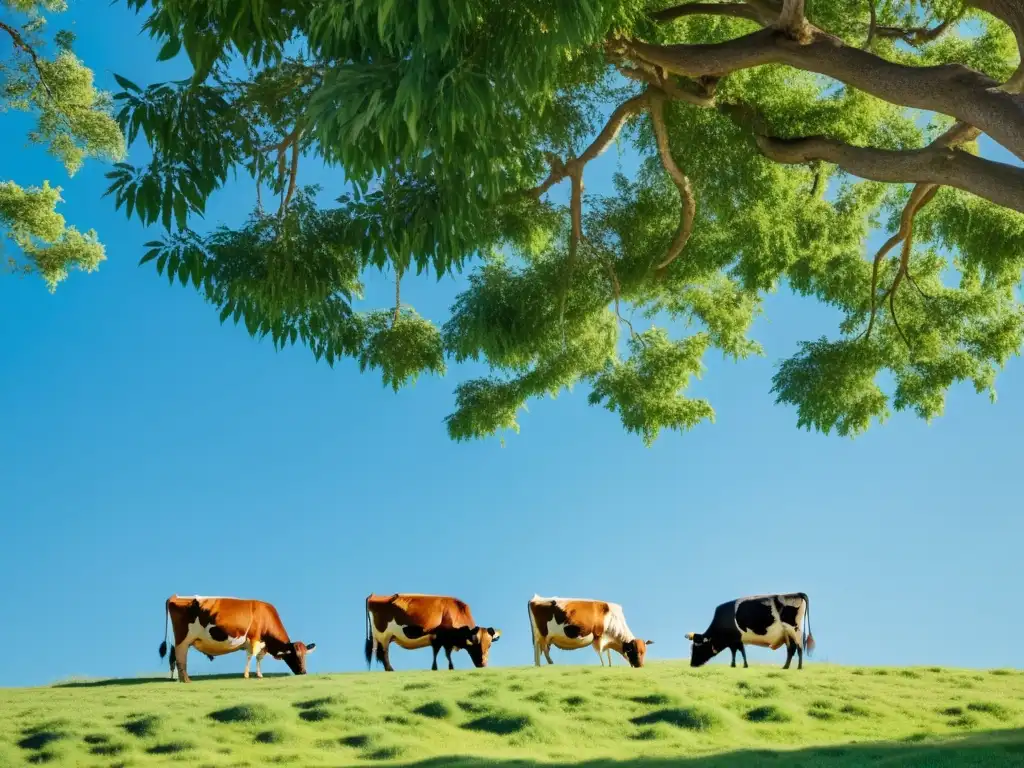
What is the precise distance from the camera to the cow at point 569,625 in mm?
13258

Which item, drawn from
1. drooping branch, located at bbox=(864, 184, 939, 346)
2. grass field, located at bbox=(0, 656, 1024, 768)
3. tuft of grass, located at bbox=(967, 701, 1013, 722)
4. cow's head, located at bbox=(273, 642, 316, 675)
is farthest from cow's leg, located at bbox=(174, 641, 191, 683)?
drooping branch, located at bbox=(864, 184, 939, 346)

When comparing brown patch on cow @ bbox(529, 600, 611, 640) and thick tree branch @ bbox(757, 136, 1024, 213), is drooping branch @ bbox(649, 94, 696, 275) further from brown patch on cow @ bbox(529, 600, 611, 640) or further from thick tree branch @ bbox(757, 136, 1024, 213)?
brown patch on cow @ bbox(529, 600, 611, 640)

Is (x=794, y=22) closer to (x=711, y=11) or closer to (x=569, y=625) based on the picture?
(x=711, y=11)

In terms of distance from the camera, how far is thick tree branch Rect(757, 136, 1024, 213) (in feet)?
26.8

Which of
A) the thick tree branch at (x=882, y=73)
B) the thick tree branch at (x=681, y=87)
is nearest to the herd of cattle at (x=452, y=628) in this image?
the thick tree branch at (x=681, y=87)

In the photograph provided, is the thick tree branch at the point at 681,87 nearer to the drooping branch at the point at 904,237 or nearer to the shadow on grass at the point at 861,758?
the drooping branch at the point at 904,237

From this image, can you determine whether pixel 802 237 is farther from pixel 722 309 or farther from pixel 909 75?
pixel 909 75

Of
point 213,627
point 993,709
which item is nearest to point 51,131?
point 213,627

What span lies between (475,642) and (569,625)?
122cm

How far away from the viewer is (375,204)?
884 centimetres

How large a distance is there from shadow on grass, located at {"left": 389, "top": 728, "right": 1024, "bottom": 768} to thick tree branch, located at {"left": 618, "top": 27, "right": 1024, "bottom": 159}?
4.47m

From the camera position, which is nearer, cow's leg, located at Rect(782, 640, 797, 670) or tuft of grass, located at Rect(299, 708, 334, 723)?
tuft of grass, located at Rect(299, 708, 334, 723)

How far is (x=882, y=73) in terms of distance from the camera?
8195 mm

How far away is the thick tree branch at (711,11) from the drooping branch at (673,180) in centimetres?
83
